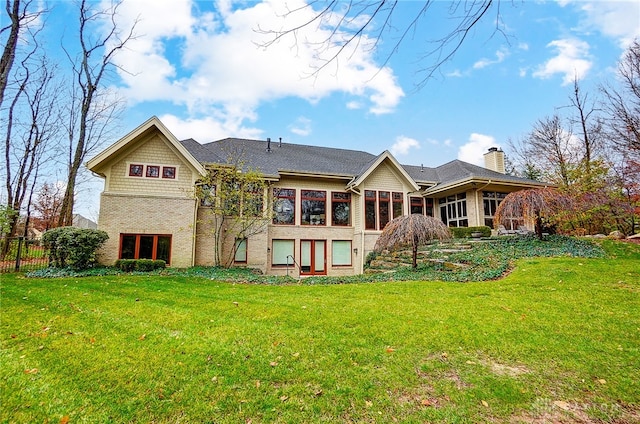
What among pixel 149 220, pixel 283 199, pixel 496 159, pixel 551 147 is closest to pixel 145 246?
pixel 149 220

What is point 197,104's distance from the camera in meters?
14.3

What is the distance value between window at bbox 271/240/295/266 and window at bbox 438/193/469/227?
10.1m

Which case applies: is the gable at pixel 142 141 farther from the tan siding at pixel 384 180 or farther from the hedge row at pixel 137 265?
the tan siding at pixel 384 180

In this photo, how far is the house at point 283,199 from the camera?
13.2 metres

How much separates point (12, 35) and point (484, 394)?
419 inches

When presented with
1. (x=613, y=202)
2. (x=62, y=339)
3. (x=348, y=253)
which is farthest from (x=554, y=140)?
(x=62, y=339)

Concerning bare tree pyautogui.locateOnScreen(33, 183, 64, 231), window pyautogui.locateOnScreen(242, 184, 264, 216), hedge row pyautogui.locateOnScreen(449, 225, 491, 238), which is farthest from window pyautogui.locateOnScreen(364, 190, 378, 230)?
bare tree pyautogui.locateOnScreen(33, 183, 64, 231)

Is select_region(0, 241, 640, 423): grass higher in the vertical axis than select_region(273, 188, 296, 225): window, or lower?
lower

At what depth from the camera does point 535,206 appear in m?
12.0

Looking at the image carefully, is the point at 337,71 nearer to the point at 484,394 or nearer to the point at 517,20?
the point at 517,20

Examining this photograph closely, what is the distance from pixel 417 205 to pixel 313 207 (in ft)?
23.3

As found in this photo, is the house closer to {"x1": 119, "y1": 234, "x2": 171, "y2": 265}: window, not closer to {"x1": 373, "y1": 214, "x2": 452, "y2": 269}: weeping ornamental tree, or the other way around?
{"x1": 119, "y1": 234, "x2": 171, "y2": 265}: window

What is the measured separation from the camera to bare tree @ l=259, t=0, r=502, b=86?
2648 mm

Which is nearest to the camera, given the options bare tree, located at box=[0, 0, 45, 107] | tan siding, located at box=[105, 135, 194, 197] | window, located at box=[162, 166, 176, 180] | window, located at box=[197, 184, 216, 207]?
bare tree, located at box=[0, 0, 45, 107]
